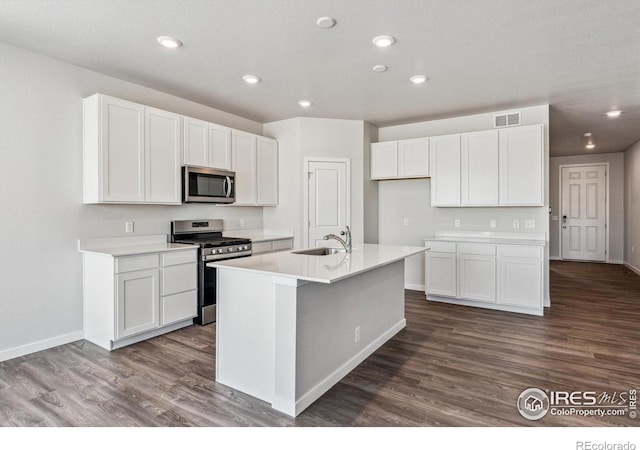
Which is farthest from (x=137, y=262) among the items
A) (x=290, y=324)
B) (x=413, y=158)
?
(x=413, y=158)

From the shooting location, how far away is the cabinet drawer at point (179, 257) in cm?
373

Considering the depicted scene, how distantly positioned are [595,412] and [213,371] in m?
2.66

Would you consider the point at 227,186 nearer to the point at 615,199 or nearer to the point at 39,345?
the point at 39,345

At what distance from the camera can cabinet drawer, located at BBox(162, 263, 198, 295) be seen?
147 inches

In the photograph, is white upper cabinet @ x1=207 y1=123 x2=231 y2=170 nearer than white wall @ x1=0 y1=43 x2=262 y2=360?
No

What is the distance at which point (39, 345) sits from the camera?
3.32 metres

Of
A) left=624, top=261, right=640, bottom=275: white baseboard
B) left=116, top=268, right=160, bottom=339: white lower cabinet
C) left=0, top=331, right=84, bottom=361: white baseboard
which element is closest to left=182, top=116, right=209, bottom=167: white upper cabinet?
left=116, top=268, right=160, bottom=339: white lower cabinet

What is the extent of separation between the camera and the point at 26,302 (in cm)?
327

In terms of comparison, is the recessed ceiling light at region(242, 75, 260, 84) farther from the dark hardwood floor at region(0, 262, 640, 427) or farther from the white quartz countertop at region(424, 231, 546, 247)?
the white quartz countertop at region(424, 231, 546, 247)

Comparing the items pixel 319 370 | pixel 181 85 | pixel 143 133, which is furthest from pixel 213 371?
pixel 181 85

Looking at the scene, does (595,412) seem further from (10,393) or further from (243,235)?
(243,235)

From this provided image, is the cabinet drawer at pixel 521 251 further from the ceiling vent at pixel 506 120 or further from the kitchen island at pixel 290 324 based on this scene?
the kitchen island at pixel 290 324

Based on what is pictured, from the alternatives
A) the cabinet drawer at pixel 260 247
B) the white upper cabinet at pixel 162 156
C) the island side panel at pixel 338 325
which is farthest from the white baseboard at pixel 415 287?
the white upper cabinet at pixel 162 156

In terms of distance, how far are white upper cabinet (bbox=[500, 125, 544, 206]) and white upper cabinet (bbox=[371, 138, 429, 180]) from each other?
3.42 ft
